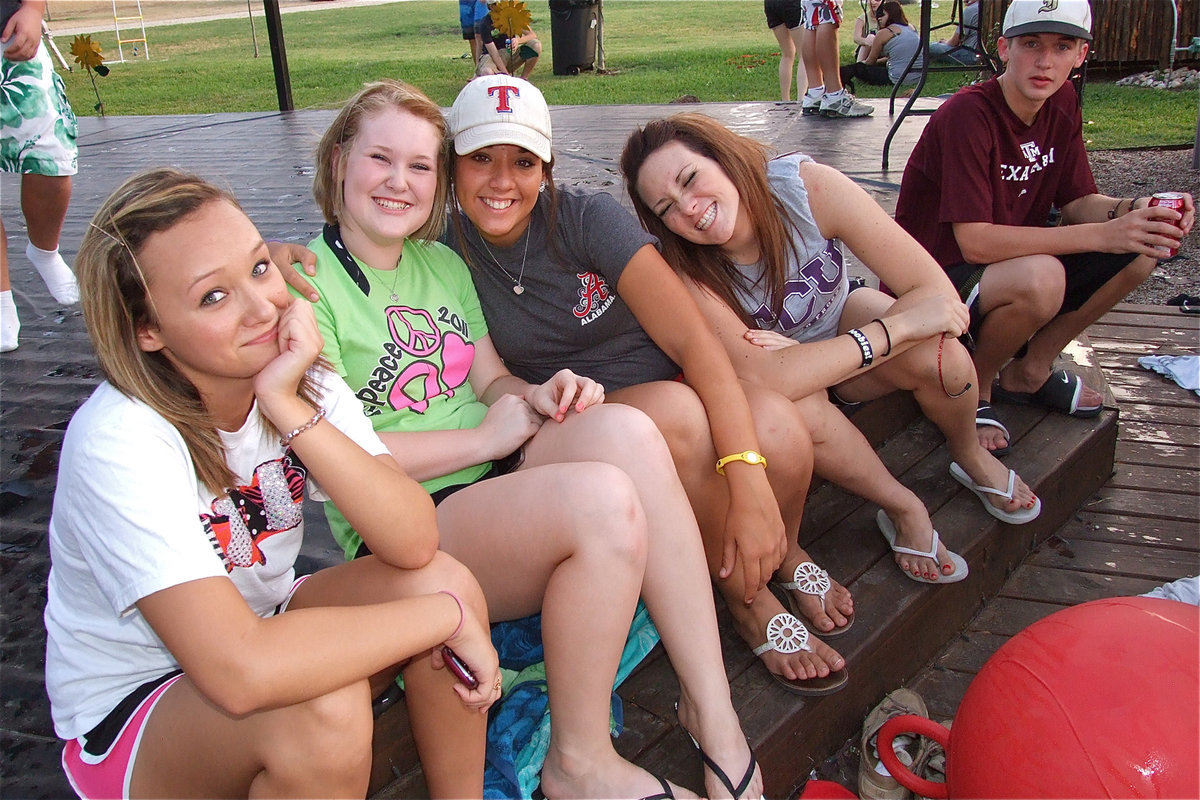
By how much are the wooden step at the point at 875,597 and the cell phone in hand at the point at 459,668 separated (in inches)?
11.4

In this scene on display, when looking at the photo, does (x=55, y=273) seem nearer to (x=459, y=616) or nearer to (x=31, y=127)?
(x=31, y=127)

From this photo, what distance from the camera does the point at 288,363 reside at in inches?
58.9

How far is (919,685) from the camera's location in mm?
2377

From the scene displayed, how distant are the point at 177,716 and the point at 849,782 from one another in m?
1.45

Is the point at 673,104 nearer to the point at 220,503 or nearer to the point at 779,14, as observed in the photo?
the point at 779,14

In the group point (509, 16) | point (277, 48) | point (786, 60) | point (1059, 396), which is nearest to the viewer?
point (1059, 396)

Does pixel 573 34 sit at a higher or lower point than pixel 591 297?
higher

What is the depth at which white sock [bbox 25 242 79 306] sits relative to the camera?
3.91 metres

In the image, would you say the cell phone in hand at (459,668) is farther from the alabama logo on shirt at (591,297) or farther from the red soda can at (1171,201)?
the red soda can at (1171,201)

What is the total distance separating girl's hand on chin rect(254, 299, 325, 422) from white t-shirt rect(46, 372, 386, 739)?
0.39 feet

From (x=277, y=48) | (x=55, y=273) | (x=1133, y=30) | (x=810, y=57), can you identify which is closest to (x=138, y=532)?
(x=55, y=273)

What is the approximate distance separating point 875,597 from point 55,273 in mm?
3599

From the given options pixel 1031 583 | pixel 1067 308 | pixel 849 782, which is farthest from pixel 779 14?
pixel 849 782

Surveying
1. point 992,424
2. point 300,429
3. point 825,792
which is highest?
point 300,429
